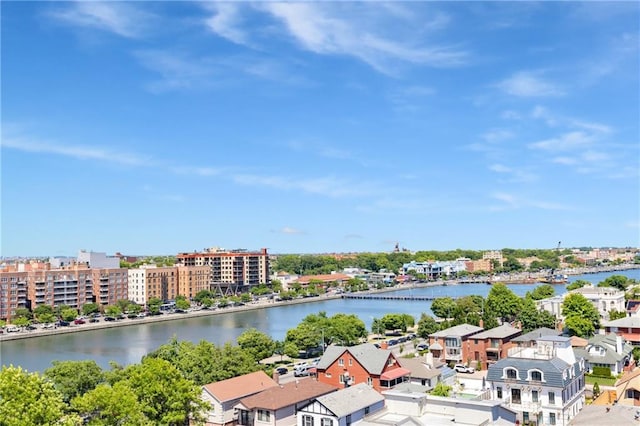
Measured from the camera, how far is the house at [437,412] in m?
14.7

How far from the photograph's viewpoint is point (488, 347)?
86.7 ft

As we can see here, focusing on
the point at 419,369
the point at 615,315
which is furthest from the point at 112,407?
the point at 615,315

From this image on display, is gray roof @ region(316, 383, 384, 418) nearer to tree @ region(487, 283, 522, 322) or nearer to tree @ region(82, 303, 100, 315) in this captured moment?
tree @ region(487, 283, 522, 322)

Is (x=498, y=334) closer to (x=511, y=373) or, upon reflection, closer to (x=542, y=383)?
(x=511, y=373)

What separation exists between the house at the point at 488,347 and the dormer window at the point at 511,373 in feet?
25.9

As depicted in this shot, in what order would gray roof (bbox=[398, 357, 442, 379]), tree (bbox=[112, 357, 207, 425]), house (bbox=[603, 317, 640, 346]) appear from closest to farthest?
1. tree (bbox=[112, 357, 207, 425])
2. gray roof (bbox=[398, 357, 442, 379])
3. house (bbox=[603, 317, 640, 346])

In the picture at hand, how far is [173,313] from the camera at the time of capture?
6075cm

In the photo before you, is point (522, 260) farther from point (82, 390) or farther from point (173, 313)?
point (82, 390)

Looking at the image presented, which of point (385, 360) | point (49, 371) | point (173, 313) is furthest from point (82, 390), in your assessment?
point (173, 313)

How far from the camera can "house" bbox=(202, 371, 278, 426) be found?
17859mm

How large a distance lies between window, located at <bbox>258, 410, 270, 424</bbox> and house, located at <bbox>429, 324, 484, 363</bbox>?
12.5 m

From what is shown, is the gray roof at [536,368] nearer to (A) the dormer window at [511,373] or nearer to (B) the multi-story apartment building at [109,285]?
(A) the dormer window at [511,373]

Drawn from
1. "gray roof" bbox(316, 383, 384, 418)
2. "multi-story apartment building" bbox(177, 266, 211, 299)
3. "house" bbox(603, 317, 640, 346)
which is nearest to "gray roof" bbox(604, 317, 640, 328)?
"house" bbox(603, 317, 640, 346)

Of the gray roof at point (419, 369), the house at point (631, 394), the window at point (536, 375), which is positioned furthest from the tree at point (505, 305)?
the window at point (536, 375)
